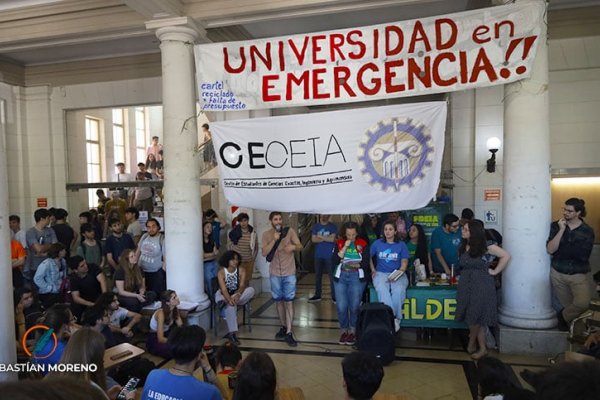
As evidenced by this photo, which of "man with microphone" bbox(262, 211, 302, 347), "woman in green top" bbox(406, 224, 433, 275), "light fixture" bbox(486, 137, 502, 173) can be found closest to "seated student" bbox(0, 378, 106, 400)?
"man with microphone" bbox(262, 211, 302, 347)

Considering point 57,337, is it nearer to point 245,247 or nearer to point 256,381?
point 256,381

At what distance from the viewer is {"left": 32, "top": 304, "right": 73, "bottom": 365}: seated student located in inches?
143

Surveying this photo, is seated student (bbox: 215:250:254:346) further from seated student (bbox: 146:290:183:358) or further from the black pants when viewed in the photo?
the black pants

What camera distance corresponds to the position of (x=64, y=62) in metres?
Answer: 9.45

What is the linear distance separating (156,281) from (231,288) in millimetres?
1276

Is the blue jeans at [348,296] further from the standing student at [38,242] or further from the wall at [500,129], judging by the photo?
the standing student at [38,242]

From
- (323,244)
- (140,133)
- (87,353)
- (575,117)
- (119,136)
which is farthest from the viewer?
(140,133)

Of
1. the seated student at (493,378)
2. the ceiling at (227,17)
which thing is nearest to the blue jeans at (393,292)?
the seated student at (493,378)

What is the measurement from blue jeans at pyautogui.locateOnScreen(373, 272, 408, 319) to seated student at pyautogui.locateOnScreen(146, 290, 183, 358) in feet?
8.34

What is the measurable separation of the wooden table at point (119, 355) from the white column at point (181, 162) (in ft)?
5.96

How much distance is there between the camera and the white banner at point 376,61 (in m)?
4.97

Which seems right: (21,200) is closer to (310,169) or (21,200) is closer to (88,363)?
(310,169)

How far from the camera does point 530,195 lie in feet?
17.0

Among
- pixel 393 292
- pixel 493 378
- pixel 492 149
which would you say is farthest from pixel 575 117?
pixel 493 378
